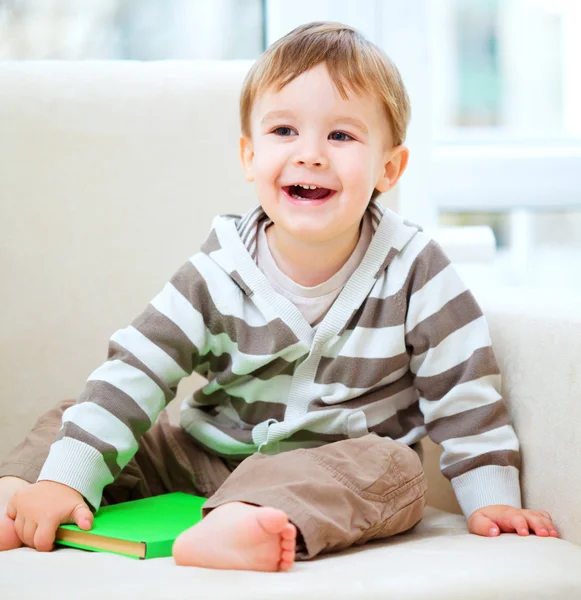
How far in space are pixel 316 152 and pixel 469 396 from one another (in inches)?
12.1

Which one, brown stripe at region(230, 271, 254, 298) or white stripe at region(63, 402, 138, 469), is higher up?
brown stripe at region(230, 271, 254, 298)

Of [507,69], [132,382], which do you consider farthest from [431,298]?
[507,69]

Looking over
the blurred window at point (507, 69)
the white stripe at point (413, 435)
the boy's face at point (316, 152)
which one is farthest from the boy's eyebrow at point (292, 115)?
the blurred window at point (507, 69)

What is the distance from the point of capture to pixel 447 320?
3.11 ft

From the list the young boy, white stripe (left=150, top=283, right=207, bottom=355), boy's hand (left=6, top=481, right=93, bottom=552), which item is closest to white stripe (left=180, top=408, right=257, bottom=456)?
the young boy

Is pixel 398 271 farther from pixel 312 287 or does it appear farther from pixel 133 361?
pixel 133 361

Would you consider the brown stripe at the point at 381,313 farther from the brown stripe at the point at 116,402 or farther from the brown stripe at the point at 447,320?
the brown stripe at the point at 116,402

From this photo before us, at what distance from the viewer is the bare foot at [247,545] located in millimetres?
653

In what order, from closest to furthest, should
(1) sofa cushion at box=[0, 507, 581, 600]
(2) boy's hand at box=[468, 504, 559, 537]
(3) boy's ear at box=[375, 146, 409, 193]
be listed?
(1) sofa cushion at box=[0, 507, 581, 600]
(2) boy's hand at box=[468, 504, 559, 537]
(3) boy's ear at box=[375, 146, 409, 193]

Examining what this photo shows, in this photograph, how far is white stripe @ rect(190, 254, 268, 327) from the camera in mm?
968

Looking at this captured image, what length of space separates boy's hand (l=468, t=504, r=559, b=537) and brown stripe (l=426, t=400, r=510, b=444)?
9 cm

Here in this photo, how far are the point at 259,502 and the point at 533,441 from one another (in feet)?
1.03

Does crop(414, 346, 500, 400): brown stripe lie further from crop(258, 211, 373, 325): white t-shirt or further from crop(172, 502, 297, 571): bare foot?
crop(172, 502, 297, 571): bare foot

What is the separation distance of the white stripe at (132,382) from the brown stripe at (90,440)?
61 millimetres
